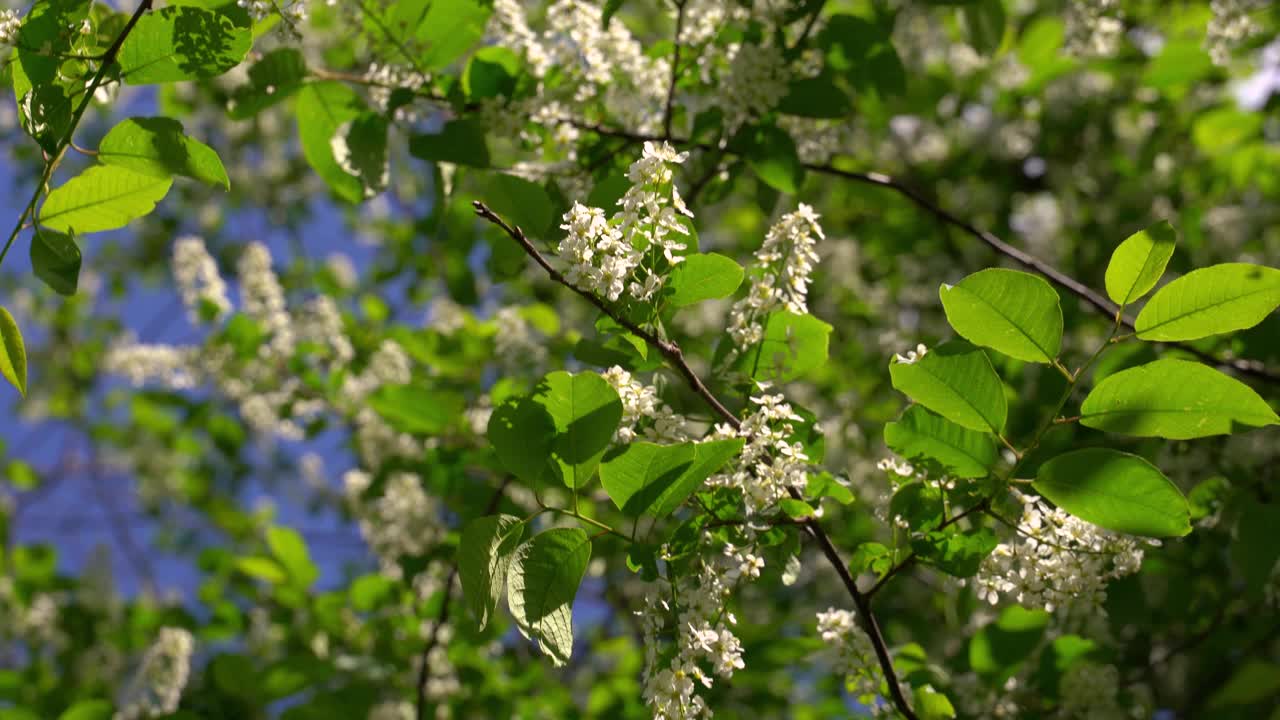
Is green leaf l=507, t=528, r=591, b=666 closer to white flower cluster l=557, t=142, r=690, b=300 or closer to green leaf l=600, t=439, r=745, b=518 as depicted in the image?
green leaf l=600, t=439, r=745, b=518

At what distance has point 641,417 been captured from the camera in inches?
66.0

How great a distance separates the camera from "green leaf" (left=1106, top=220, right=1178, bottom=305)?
1463 millimetres

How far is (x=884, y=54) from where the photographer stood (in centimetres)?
271

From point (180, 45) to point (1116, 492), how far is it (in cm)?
156

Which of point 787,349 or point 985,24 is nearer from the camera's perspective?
point 787,349

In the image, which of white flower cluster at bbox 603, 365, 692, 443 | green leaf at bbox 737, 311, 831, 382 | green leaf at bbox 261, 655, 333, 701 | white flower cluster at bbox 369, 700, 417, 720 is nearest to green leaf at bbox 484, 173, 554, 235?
white flower cluster at bbox 603, 365, 692, 443

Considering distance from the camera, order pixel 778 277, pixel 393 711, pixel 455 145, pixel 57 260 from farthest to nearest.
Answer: pixel 393 711, pixel 455 145, pixel 778 277, pixel 57 260

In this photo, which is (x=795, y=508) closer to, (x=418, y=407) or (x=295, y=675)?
(x=418, y=407)

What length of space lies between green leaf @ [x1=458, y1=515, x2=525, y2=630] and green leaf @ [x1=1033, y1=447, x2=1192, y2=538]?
2.46 ft

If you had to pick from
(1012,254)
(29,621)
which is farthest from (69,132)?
(29,621)

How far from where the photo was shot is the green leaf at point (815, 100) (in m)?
2.42

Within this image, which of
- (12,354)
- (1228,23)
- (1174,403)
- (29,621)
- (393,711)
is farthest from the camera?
→ (29,621)

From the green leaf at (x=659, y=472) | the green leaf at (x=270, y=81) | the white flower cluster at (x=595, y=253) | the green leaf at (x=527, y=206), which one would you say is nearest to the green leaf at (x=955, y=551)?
the green leaf at (x=659, y=472)

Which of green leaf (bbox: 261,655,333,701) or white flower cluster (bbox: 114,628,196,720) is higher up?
green leaf (bbox: 261,655,333,701)
